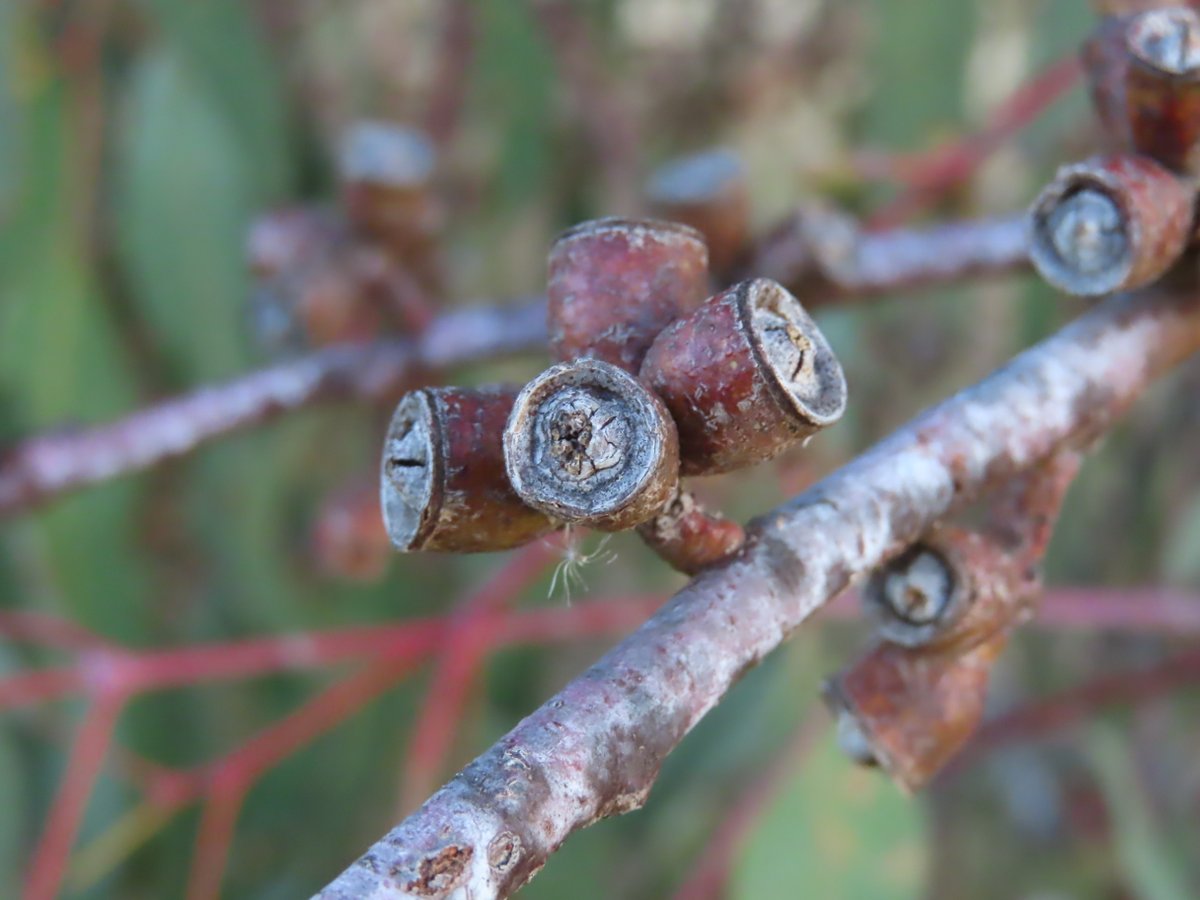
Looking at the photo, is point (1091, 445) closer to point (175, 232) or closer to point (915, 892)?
point (915, 892)

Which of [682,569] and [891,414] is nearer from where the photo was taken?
[682,569]

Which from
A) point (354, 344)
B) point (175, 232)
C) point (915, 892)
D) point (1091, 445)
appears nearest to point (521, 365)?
point (175, 232)

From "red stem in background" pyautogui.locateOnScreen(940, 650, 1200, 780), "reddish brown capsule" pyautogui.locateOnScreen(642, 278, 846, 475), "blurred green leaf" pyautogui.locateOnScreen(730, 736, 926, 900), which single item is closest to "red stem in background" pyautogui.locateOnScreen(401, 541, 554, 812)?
"blurred green leaf" pyautogui.locateOnScreen(730, 736, 926, 900)

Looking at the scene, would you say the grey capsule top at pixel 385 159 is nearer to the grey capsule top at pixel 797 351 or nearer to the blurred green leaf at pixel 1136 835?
the grey capsule top at pixel 797 351

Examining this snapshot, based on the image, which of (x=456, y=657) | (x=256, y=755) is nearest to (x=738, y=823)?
(x=456, y=657)

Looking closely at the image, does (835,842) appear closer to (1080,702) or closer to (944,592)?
(1080,702)
